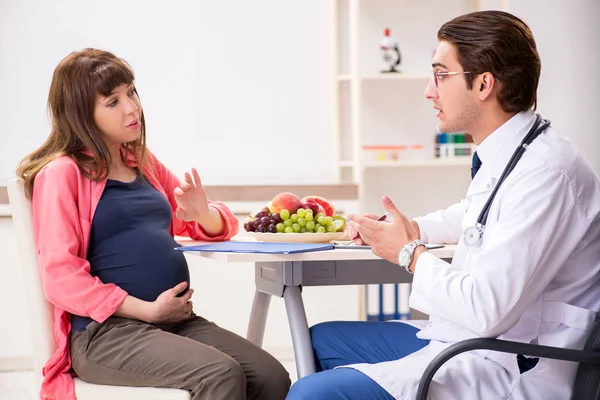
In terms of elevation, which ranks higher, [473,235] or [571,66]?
[571,66]

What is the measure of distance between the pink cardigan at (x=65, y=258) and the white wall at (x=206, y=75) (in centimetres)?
237

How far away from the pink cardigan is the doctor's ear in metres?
0.98

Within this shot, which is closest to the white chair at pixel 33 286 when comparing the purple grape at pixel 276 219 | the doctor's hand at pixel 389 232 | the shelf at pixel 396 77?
the purple grape at pixel 276 219

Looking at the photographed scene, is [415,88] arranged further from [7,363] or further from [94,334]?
[94,334]

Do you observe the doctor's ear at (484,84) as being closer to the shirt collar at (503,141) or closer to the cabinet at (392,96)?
the shirt collar at (503,141)

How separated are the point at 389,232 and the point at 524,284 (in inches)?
12.8

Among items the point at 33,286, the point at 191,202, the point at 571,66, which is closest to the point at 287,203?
the point at 191,202

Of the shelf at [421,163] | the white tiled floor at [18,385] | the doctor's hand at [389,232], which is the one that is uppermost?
the doctor's hand at [389,232]

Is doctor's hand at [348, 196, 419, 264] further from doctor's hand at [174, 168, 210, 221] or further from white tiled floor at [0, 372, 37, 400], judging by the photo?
white tiled floor at [0, 372, 37, 400]

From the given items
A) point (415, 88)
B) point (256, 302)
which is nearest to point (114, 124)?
point (256, 302)

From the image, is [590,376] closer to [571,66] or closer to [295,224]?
[295,224]

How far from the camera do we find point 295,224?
2.32m

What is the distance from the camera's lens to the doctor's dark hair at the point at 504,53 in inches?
68.9

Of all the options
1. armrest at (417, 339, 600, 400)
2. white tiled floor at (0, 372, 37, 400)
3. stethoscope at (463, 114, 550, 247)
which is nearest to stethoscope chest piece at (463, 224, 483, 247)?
stethoscope at (463, 114, 550, 247)
